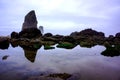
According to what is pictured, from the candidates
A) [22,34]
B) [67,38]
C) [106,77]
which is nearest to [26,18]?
[22,34]

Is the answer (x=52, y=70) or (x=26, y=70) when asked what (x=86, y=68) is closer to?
(x=52, y=70)

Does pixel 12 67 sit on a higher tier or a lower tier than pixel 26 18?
lower

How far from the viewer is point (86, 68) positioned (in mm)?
21328

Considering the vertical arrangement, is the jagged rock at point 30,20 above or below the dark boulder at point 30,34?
above

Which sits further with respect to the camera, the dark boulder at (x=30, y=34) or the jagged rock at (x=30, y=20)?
the jagged rock at (x=30, y=20)

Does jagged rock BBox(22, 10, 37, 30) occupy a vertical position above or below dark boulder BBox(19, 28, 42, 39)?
above

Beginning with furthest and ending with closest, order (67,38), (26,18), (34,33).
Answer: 1. (26,18)
2. (34,33)
3. (67,38)

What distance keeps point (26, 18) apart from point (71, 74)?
76.3 metres

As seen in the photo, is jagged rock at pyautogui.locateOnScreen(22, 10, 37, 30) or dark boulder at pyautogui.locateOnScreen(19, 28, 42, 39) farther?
jagged rock at pyautogui.locateOnScreen(22, 10, 37, 30)

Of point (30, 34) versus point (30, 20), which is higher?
point (30, 20)

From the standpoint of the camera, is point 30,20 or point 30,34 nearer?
point 30,34

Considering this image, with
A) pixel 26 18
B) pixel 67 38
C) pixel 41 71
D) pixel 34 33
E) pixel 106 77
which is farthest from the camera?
pixel 26 18

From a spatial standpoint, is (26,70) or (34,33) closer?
(26,70)

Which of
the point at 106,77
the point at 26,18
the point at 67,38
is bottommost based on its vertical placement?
the point at 106,77
